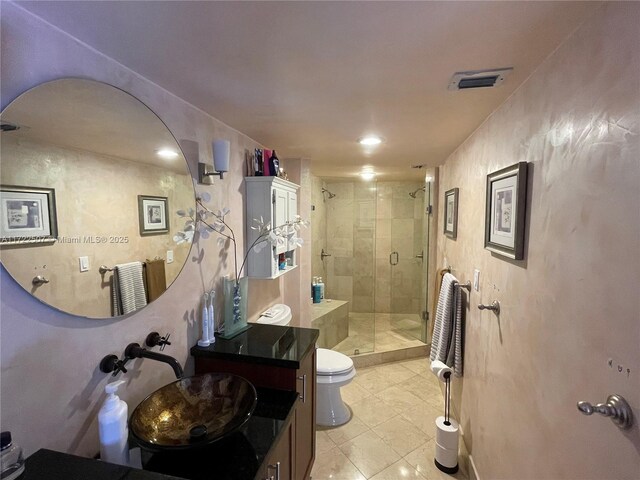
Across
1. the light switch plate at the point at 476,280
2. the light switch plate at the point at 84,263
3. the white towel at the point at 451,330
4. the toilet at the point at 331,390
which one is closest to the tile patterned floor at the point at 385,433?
the toilet at the point at 331,390

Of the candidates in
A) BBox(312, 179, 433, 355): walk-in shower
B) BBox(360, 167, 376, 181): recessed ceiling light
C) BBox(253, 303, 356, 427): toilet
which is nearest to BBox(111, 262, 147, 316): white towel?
BBox(253, 303, 356, 427): toilet

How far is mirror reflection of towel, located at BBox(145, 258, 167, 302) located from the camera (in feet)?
4.04

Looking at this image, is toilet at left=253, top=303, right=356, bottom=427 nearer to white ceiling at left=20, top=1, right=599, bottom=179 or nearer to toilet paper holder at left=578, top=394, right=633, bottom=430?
white ceiling at left=20, top=1, right=599, bottom=179

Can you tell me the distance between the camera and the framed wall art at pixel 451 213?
243 cm

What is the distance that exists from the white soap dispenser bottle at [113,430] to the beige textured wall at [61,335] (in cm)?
13

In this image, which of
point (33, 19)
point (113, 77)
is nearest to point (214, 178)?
point (113, 77)

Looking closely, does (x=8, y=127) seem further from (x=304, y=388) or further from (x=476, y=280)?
(x=476, y=280)

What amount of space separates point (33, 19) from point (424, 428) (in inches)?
118

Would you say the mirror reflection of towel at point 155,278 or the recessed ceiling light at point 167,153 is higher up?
the recessed ceiling light at point 167,153

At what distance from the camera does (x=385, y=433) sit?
2.28m

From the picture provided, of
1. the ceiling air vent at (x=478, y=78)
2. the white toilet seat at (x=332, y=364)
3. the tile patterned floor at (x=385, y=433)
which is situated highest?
the ceiling air vent at (x=478, y=78)

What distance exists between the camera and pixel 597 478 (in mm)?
792

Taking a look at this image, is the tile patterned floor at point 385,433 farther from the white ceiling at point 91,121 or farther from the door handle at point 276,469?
the white ceiling at point 91,121

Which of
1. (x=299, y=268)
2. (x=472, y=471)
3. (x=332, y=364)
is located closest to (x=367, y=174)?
(x=299, y=268)
